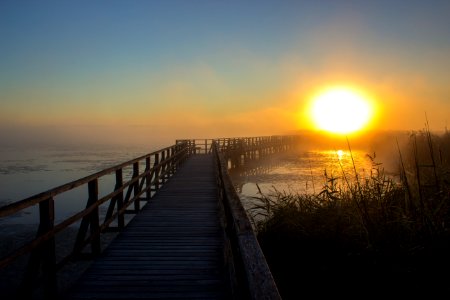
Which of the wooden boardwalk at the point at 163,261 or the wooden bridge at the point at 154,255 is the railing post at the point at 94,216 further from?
the wooden boardwalk at the point at 163,261

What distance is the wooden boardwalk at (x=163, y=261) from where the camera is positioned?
12.3 ft

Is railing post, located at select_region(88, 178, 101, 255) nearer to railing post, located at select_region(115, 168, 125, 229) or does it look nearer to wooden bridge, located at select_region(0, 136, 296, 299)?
wooden bridge, located at select_region(0, 136, 296, 299)

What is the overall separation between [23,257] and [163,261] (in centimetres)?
719

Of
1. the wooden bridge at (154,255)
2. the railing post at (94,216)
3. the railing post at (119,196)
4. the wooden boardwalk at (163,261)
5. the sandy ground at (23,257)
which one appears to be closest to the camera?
the wooden bridge at (154,255)

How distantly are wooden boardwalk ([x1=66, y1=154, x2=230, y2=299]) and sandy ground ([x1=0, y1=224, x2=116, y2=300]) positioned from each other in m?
1.01

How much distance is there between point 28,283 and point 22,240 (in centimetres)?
1059

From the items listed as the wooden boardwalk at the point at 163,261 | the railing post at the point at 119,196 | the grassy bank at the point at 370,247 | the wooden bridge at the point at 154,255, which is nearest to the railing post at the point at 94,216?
the wooden bridge at the point at 154,255

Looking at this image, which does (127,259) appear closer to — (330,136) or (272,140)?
(272,140)

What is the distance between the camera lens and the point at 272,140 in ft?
153

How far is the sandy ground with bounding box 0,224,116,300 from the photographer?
774 centimetres

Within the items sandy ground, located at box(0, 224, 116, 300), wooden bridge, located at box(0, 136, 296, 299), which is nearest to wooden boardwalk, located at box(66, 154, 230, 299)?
wooden bridge, located at box(0, 136, 296, 299)

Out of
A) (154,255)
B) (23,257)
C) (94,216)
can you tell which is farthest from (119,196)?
(23,257)

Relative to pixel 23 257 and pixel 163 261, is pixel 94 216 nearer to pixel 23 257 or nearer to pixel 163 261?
pixel 163 261

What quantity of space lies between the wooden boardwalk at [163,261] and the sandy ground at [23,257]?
101cm
